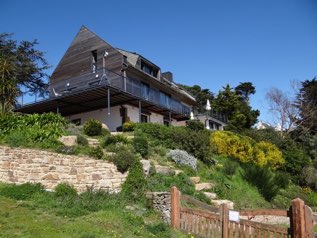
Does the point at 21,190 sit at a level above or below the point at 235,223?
above

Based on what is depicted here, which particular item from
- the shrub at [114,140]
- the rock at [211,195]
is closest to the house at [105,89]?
the shrub at [114,140]

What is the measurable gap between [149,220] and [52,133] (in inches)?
301

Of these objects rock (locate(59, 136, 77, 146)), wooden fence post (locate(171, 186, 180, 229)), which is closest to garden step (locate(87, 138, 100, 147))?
rock (locate(59, 136, 77, 146))

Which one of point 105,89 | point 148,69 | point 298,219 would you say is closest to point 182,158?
point 105,89

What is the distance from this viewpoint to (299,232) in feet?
21.5

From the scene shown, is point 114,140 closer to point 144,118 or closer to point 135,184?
point 135,184

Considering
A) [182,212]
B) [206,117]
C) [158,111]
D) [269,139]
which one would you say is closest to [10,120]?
[182,212]

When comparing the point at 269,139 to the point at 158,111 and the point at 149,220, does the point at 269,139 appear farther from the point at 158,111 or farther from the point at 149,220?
the point at 149,220

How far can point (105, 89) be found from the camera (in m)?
25.3

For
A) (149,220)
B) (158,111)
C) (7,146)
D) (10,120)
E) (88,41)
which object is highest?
(88,41)

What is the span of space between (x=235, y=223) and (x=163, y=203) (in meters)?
3.99

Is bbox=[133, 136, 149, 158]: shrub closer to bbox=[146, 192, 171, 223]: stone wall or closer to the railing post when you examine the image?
bbox=[146, 192, 171, 223]: stone wall

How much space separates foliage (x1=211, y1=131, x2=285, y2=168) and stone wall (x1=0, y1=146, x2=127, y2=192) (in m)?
10.8

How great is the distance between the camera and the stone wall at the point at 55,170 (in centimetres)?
1383
